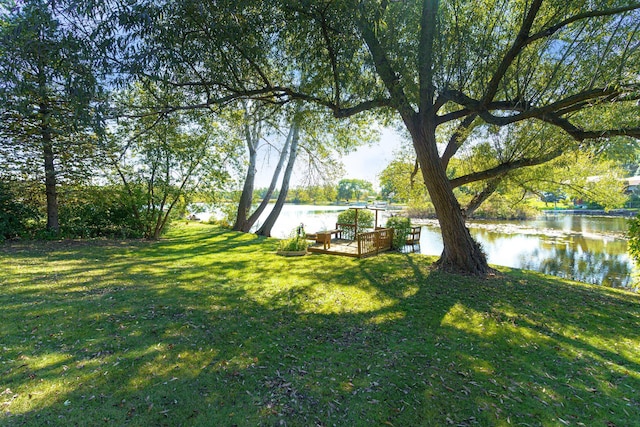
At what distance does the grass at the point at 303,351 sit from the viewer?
8.71 feet

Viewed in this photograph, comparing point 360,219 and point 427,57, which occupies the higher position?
point 427,57

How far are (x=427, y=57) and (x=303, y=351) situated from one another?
6219mm

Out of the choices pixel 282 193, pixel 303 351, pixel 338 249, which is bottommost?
pixel 303 351

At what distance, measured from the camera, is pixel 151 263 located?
777 cm

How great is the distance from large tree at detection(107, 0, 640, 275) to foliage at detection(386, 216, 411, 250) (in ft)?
13.6

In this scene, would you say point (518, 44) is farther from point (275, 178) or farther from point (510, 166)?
point (275, 178)

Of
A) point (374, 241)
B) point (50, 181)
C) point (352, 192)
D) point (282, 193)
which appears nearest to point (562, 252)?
point (374, 241)

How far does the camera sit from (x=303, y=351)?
12.2ft

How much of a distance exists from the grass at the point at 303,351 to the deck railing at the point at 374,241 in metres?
3.33

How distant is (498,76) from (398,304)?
4816 mm

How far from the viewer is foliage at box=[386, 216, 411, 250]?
12.2 metres

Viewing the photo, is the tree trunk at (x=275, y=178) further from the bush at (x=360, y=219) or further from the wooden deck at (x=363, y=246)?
the wooden deck at (x=363, y=246)

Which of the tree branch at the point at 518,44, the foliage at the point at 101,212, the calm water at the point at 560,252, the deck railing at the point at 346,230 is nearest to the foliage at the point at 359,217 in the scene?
the deck railing at the point at 346,230

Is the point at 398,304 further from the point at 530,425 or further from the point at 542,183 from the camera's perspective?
the point at 542,183
